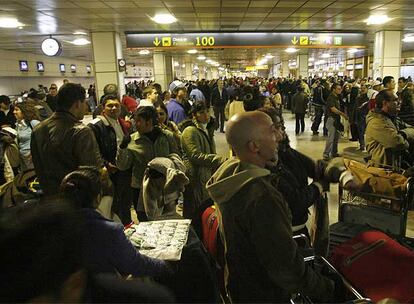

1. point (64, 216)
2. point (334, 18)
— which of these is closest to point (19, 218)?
point (64, 216)

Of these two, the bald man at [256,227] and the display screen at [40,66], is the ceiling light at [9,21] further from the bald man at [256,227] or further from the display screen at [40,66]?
the display screen at [40,66]

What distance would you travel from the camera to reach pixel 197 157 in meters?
4.20

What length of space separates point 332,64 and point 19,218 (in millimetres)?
49235

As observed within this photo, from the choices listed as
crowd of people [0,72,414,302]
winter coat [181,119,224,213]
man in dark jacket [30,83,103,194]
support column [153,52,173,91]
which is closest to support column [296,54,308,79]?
support column [153,52,173,91]

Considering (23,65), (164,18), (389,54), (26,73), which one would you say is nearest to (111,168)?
(164,18)

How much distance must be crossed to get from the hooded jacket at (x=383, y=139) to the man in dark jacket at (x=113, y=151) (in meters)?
3.15

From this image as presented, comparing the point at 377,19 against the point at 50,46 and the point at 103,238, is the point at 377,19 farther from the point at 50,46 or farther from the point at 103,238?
the point at 103,238

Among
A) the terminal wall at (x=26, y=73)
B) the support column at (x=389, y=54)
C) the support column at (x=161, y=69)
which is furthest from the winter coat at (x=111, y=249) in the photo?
the terminal wall at (x=26, y=73)

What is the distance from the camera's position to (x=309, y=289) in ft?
6.17

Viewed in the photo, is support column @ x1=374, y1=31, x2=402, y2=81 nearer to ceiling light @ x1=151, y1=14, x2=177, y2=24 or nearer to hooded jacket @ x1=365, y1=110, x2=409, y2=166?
ceiling light @ x1=151, y1=14, x2=177, y2=24

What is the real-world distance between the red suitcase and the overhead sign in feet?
35.6

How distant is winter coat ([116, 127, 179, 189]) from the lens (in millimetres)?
3805

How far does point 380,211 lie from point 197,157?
1.94 meters

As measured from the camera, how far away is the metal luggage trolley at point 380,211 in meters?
3.26
